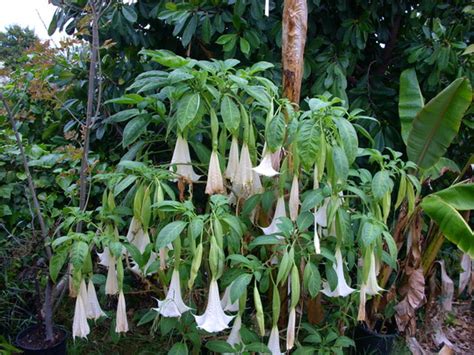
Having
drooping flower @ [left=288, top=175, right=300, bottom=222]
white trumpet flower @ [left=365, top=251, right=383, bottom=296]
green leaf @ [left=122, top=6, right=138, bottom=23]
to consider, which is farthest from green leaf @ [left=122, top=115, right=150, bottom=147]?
white trumpet flower @ [left=365, top=251, right=383, bottom=296]

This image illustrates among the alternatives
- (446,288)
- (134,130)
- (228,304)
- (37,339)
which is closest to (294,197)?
(228,304)

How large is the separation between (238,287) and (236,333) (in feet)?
0.84

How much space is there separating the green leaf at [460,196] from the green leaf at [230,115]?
42.5 inches

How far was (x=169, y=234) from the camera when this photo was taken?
1.61 meters

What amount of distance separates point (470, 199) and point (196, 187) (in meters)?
1.36

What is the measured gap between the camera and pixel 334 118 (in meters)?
1.71

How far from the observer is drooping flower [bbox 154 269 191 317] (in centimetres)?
169

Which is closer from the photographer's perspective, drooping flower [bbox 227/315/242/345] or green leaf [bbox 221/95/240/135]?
green leaf [bbox 221/95/240/135]

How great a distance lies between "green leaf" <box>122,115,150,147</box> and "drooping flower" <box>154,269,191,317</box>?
1.71 feet

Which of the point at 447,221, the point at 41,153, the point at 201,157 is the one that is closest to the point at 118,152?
the point at 41,153

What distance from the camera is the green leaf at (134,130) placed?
1867 mm

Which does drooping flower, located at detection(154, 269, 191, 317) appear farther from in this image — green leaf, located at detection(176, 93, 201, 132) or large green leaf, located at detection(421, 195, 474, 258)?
large green leaf, located at detection(421, 195, 474, 258)

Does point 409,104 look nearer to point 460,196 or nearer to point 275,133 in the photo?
point 460,196

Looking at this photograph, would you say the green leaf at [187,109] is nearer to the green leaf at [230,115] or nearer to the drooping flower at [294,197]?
the green leaf at [230,115]
